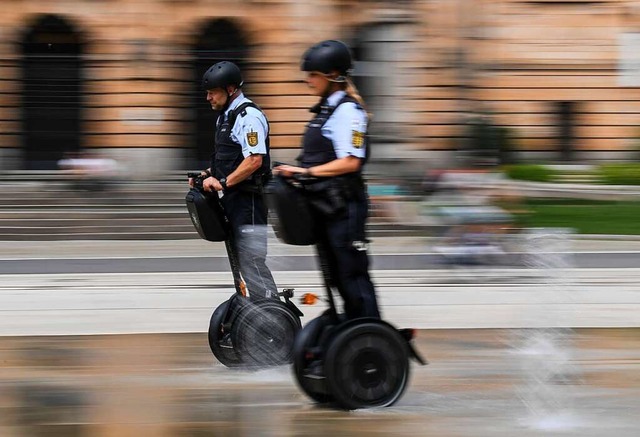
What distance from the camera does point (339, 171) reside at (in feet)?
19.7

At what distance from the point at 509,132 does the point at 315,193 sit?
71.3ft

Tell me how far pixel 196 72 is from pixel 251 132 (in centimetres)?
1857

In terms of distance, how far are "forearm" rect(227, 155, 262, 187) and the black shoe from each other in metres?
0.84

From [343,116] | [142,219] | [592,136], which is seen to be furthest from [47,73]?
[343,116]

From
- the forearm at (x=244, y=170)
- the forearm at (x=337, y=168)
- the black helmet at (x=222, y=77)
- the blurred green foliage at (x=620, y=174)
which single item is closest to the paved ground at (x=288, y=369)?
the forearm at (x=337, y=168)

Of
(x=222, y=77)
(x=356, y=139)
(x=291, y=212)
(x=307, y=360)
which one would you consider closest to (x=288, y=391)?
(x=307, y=360)

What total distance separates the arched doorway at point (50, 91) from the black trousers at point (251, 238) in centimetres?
1826

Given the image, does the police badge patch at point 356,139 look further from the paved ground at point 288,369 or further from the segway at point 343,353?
the paved ground at point 288,369

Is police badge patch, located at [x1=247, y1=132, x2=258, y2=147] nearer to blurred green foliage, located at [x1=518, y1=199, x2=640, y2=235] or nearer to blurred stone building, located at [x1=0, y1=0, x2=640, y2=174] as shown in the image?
blurred green foliage, located at [x1=518, y1=199, x2=640, y2=235]

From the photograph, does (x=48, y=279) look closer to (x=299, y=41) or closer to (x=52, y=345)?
(x=52, y=345)

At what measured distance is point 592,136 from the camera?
94.7 ft

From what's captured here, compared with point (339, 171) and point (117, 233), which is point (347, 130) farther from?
point (117, 233)

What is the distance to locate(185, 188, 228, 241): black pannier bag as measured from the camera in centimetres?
722

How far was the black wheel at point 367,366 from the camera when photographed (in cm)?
600
